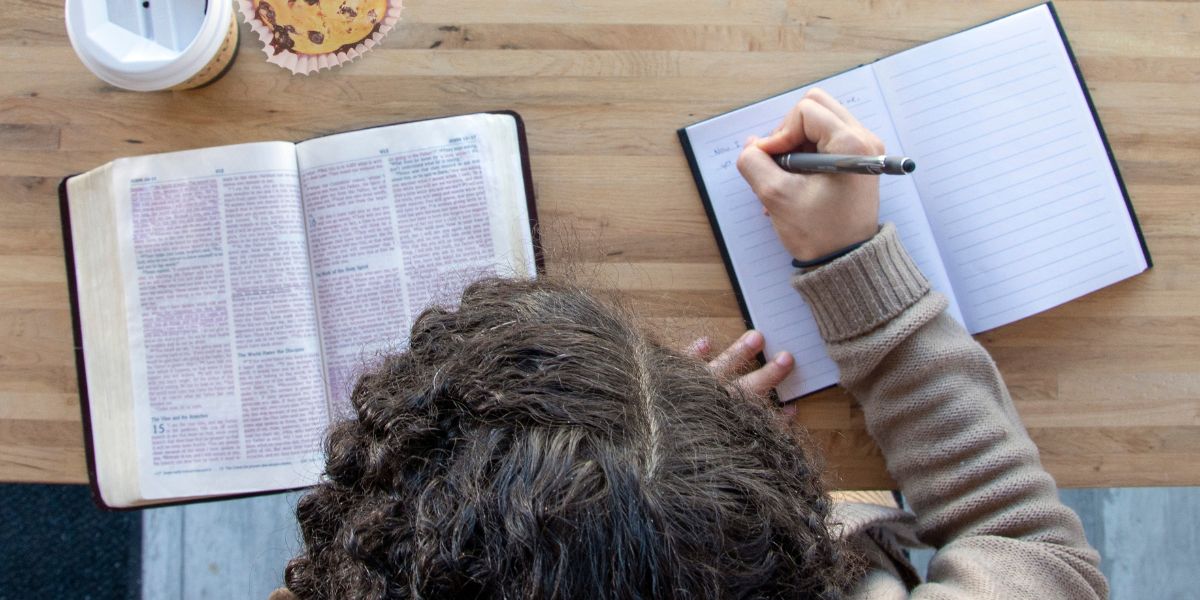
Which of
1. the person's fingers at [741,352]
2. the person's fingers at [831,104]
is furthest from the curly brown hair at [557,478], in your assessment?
the person's fingers at [831,104]

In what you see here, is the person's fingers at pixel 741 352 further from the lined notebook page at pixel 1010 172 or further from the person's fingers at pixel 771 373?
the lined notebook page at pixel 1010 172

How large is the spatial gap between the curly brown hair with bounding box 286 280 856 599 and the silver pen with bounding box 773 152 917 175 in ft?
0.68

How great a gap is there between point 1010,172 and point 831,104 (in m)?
0.18

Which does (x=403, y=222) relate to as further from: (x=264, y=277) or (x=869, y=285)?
(x=869, y=285)

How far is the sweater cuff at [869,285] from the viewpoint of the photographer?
2.17ft

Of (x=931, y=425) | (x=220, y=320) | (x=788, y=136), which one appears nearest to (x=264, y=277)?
(x=220, y=320)

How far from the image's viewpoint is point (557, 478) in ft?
1.38

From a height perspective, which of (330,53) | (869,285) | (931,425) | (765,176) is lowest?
(931,425)

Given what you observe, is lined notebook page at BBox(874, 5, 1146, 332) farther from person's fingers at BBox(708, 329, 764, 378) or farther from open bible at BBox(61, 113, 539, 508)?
open bible at BBox(61, 113, 539, 508)

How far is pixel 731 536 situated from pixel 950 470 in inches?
11.9

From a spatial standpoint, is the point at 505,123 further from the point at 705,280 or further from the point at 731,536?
the point at 731,536

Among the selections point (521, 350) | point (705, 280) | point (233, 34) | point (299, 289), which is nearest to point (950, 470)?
point (705, 280)

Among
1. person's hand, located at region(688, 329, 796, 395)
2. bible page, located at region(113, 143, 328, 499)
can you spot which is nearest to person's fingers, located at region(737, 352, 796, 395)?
person's hand, located at region(688, 329, 796, 395)

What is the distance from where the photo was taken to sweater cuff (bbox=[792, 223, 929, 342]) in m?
0.66
